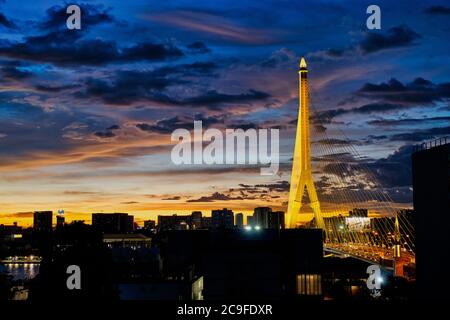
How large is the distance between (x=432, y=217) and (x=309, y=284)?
24.4 ft

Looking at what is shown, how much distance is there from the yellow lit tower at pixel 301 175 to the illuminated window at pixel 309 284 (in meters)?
12.2

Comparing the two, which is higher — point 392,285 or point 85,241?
point 85,241

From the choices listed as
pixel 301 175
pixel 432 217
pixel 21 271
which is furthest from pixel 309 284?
pixel 21 271

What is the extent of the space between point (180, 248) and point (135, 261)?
9.36ft

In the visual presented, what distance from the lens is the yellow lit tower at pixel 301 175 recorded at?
32.4 meters

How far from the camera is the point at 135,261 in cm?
2681

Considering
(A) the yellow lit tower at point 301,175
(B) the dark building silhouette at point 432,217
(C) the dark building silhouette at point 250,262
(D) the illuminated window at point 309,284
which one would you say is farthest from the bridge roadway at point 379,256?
(B) the dark building silhouette at point 432,217

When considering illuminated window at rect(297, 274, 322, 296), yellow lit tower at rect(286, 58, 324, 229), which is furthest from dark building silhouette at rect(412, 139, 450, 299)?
yellow lit tower at rect(286, 58, 324, 229)

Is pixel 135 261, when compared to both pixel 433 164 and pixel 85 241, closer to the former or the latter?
pixel 85 241

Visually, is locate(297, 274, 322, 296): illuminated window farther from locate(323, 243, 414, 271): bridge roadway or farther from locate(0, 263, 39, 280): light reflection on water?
locate(0, 263, 39, 280): light reflection on water

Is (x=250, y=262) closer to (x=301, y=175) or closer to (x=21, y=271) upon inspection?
(x=301, y=175)

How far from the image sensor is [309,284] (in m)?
19.9

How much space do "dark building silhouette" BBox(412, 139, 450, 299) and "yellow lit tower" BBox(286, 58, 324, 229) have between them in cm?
1804
